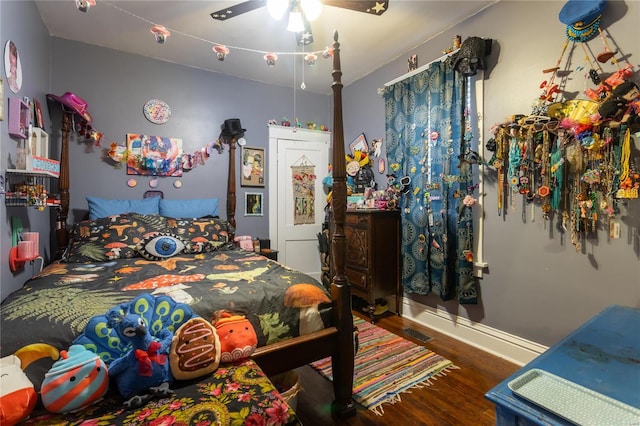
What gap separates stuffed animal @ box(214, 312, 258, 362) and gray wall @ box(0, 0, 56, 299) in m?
1.32

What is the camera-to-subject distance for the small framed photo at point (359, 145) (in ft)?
12.0

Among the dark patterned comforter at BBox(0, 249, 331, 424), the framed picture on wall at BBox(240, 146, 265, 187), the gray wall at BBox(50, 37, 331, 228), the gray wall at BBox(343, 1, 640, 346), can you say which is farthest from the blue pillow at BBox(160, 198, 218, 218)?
the gray wall at BBox(343, 1, 640, 346)

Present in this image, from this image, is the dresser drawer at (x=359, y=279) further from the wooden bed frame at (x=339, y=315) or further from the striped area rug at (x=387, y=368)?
the wooden bed frame at (x=339, y=315)

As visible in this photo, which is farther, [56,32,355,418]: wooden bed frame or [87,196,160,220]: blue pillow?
[87,196,160,220]: blue pillow

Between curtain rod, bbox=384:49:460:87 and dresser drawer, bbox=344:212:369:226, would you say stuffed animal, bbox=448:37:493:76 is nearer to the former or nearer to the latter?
curtain rod, bbox=384:49:460:87

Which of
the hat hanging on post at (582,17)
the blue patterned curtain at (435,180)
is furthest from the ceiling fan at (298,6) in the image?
the hat hanging on post at (582,17)

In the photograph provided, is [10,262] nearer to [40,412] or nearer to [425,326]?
[40,412]

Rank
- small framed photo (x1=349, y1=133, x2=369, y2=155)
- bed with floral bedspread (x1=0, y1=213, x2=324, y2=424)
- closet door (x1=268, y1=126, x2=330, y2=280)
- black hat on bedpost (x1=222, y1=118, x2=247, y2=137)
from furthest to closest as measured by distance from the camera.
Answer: closet door (x1=268, y1=126, x2=330, y2=280) → small framed photo (x1=349, y1=133, x2=369, y2=155) → black hat on bedpost (x1=222, y1=118, x2=247, y2=137) → bed with floral bedspread (x1=0, y1=213, x2=324, y2=424)

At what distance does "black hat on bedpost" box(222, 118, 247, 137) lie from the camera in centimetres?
343

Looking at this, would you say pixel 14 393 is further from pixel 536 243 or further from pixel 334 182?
pixel 536 243

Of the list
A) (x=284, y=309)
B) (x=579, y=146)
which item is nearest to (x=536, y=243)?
(x=579, y=146)

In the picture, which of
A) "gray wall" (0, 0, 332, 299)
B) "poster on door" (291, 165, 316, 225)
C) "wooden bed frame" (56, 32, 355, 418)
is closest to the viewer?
"wooden bed frame" (56, 32, 355, 418)

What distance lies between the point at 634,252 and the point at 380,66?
9.04 ft

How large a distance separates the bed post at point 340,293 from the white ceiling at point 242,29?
48.3 inches
